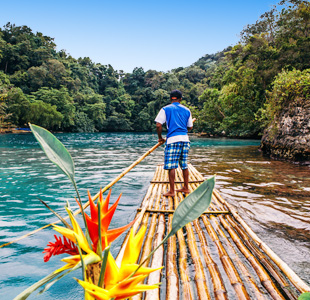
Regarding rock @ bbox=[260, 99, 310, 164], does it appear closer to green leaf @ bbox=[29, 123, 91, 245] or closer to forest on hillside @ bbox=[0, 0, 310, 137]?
forest on hillside @ bbox=[0, 0, 310, 137]

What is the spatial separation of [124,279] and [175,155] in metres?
2.79

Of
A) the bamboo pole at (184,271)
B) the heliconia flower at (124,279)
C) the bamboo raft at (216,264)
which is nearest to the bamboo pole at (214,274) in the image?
the bamboo raft at (216,264)

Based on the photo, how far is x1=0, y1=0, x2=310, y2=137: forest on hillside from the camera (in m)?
13.1

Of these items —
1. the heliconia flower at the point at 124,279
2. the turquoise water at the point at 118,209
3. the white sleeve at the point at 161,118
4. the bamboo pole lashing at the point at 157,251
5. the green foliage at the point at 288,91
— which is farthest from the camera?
the green foliage at the point at 288,91

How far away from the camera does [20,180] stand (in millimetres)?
4844

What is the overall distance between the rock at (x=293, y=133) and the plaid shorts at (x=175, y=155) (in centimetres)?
526

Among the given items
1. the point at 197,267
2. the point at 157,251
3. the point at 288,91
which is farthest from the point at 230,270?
the point at 288,91

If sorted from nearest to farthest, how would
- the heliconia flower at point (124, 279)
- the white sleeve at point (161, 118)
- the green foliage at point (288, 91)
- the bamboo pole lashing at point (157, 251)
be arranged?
the heliconia flower at point (124, 279) < the bamboo pole lashing at point (157, 251) < the white sleeve at point (161, 118) < the green foliage at point (288, 91)

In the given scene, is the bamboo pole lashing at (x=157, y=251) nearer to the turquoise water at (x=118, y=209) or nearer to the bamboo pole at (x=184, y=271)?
the bamboo pole at (x=184, y=271)

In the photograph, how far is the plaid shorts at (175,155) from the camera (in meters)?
3.38

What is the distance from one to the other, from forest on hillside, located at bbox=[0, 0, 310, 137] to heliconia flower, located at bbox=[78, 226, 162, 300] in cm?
860

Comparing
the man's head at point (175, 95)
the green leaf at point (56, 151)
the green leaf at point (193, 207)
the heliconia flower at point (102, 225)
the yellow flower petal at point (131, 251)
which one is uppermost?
the man's head at point (175, 95)

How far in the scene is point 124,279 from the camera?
0.65 m

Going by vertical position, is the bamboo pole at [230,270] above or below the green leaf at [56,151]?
below
